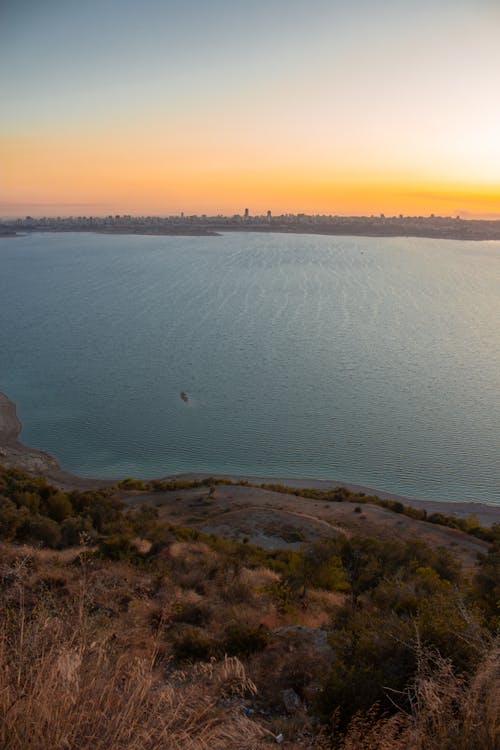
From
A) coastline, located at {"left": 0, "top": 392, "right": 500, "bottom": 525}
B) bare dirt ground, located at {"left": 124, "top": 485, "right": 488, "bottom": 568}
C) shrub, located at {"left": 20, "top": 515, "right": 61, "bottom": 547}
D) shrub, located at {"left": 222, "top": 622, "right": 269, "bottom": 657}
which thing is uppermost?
shrub, located at {"left": 222, "top": 622, "right": 269, "bottom": 657}

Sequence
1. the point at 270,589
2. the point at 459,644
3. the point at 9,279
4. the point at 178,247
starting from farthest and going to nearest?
the point at 178,247 → the point at 9,279 → the point at 270,589 → the point at 459,644

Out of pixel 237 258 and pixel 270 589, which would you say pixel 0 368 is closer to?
pixel 270 589

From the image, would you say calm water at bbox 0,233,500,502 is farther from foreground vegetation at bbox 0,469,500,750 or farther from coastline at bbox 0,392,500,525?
foreground vegetation at bbox 0,469,500,750

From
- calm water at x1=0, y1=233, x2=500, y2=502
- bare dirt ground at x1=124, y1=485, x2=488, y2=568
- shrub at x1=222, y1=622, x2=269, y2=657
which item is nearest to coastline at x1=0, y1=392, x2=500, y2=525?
calm water at x1=0, y1=233, x2=500, y2=502

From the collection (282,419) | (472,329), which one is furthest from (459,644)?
(472,329)

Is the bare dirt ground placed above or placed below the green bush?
below

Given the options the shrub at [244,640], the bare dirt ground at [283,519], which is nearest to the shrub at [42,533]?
the bare dirt ground at [283,519]

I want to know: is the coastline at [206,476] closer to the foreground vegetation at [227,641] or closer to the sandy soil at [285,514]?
the sandy soil at [285,514]
